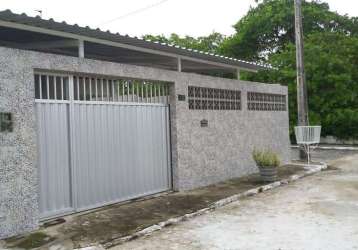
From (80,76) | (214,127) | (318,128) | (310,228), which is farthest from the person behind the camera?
(318,128)

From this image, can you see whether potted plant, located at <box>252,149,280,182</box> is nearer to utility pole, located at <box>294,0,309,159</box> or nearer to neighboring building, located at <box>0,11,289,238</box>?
neighboring building, located at <box>0,11,289,238</box>

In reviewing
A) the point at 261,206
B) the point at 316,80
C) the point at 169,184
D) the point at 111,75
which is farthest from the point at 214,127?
the point at 316,80

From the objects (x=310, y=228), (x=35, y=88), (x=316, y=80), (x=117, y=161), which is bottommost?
(x=310, y=228)

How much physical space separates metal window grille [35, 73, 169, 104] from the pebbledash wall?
0.22 meters

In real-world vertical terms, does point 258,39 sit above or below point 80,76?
above

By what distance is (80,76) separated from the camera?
8.19 meters

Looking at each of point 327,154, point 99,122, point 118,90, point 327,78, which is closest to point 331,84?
point 327,78

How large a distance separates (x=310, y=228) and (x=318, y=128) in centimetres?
991

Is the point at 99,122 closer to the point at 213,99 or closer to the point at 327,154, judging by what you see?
the point at 213,99

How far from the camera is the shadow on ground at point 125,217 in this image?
6488 mm

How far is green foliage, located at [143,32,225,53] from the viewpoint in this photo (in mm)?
Answer: 34562

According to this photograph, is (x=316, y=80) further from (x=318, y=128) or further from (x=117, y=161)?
(x=117, y=161)

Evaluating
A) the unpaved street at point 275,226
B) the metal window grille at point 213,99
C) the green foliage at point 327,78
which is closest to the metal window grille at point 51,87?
the unpaved street at point 275,226

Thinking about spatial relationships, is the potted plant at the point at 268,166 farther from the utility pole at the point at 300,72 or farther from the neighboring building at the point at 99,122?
the utility pole at the point at 300,72
